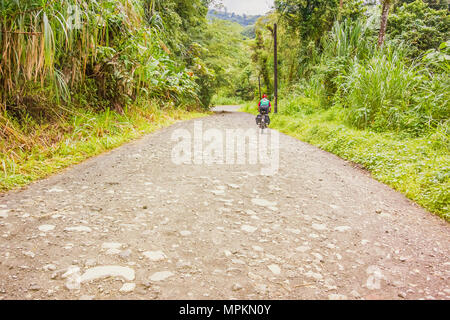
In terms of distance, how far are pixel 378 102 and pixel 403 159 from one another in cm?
254

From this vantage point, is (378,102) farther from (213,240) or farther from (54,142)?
(54,142)

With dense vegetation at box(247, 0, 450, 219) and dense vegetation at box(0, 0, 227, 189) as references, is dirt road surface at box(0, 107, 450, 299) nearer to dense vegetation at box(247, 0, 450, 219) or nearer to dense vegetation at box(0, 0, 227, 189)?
dense vegetation at box(247, 0, 450, 219)

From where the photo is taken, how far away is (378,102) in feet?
20.2

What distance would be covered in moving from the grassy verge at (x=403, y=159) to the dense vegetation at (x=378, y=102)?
11 mm

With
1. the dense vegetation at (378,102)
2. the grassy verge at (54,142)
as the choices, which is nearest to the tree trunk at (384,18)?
the dense vegetation at (378,102)

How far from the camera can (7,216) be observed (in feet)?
7.17

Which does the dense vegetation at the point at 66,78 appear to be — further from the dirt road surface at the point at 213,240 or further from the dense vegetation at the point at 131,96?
the dirt road surface at the point at 213,240

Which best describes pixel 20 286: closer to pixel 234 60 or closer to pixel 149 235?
pixel 149 235

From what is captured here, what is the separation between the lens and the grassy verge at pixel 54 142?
3156 mm

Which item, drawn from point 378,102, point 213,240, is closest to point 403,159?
point 378,102

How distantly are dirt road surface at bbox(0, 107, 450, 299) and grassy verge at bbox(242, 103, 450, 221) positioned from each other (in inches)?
9.2

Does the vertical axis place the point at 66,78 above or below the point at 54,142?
above

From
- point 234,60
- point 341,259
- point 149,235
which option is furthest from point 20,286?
point 234,60

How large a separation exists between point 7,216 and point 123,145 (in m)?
3.07
